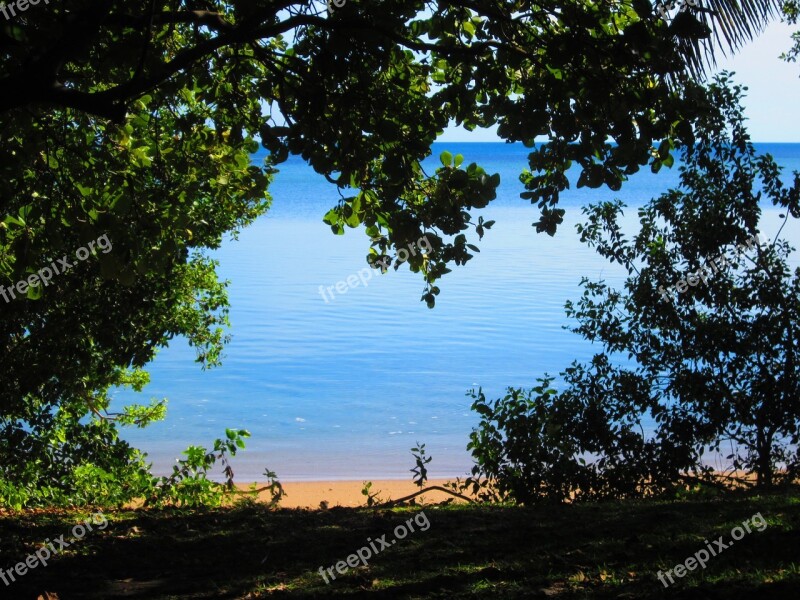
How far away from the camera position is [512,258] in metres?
30.9

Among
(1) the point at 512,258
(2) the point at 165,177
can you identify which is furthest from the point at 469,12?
(1) the point at 512,258

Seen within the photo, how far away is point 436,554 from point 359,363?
12128mm

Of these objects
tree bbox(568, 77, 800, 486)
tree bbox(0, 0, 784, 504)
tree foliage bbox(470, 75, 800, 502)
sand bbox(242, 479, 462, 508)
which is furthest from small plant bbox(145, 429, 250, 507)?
tree bbox(568, 77, 800, 486)

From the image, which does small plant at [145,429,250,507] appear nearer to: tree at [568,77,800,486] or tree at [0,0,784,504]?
tree at [0,0,784,504]

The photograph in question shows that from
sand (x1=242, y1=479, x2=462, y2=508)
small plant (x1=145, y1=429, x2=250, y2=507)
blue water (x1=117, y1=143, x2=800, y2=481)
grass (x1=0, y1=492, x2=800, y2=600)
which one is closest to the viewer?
grass (x1=0, y1=492, x2=800, y2=600)

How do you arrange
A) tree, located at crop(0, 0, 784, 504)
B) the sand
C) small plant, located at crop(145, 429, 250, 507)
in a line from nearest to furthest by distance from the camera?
1. tree, located at crop(0, 0, 784, 504)
2. small plant, located at crop(145, 429, 250, 507)
3. the sand

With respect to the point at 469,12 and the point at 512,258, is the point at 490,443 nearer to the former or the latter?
the point at 469,12

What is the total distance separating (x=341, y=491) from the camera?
10.7 m

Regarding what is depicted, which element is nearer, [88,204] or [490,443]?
[88,204]

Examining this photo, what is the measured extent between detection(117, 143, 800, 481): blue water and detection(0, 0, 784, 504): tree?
17.3 feet

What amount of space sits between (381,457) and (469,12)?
786cm

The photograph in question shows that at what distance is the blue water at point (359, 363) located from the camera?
1283 centimetres

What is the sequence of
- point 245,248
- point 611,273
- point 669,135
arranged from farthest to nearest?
point 245,248, point 611,273, point 669,135

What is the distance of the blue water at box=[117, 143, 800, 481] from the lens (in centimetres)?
1283
